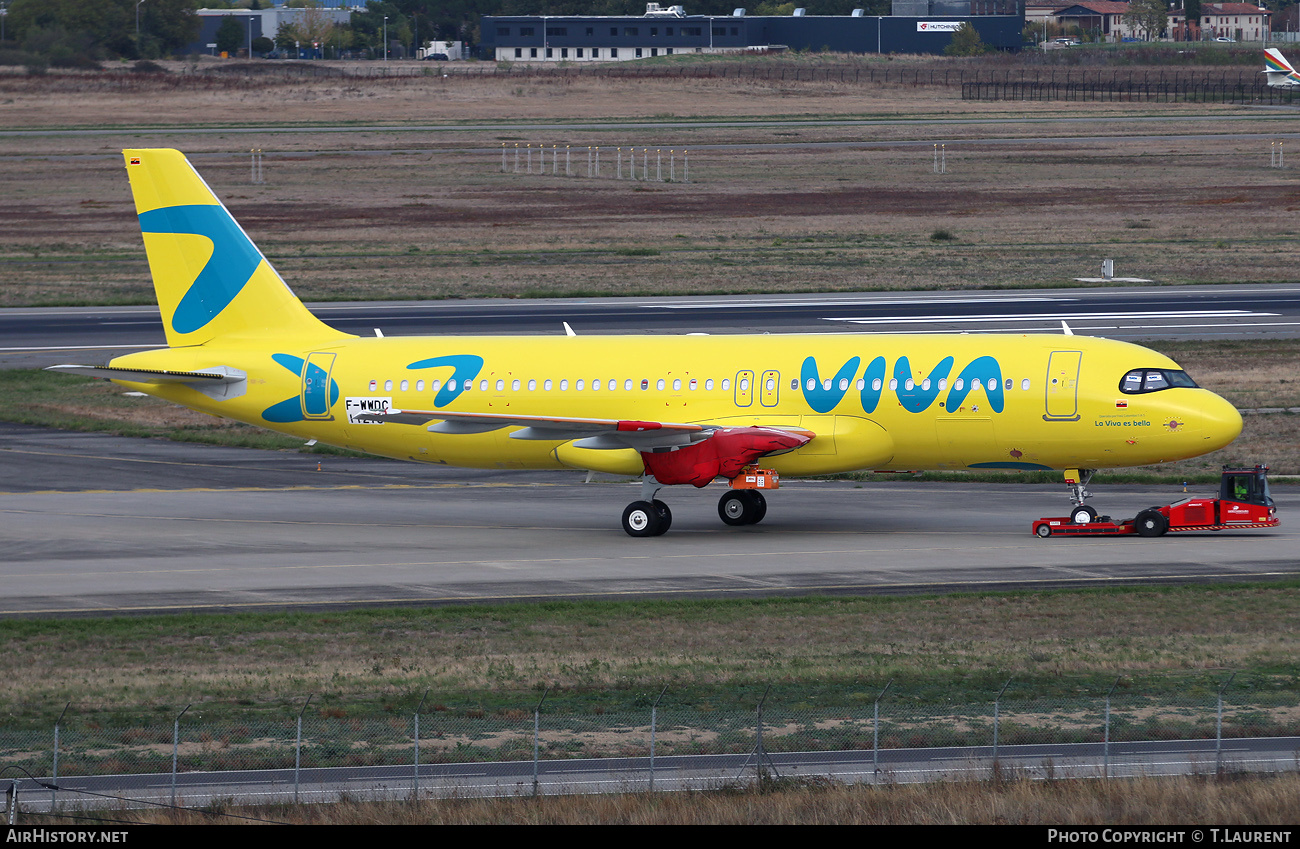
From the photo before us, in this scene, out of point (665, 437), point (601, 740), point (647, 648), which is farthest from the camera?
point (665, 437)

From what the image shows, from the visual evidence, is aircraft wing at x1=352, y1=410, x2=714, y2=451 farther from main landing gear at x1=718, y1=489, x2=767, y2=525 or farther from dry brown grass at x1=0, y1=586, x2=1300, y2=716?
dry brown grass at x1=0, y1=586, x2=1300, y2=716

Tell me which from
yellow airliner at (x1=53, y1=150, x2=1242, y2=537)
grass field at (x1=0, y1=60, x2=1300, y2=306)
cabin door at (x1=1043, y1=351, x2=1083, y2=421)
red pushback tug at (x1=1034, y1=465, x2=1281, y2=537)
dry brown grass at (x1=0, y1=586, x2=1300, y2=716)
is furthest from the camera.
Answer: grass field at (x1=0, y1=60, x2=1300, y2=306)

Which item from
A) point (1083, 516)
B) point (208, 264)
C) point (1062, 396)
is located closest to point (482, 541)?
point (208, 264)

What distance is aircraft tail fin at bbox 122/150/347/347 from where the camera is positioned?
45125mm

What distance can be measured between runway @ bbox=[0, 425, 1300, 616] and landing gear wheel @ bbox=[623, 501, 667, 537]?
324mm

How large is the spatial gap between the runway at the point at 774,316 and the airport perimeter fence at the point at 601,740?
149ft

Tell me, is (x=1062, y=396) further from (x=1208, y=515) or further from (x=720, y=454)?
(x=720, y=454)

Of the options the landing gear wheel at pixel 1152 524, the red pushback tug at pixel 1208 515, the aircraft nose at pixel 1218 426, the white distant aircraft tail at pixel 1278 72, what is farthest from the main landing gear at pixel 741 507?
the white distant aircraft tail at pixel 1278 72

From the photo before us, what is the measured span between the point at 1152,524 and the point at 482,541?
17.4 meters

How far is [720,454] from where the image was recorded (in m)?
41.2

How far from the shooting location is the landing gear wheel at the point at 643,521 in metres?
42.0

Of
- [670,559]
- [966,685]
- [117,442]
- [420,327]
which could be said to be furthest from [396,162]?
[966,685]

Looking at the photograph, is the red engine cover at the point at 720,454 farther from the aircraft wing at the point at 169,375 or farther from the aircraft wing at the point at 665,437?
the aircraft wing at the point at 169,375

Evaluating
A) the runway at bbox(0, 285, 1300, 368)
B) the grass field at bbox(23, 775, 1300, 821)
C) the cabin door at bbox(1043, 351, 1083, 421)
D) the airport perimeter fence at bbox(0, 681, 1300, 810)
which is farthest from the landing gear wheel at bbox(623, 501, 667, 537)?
the runway at bbox(0, 285, 1300, 368)
